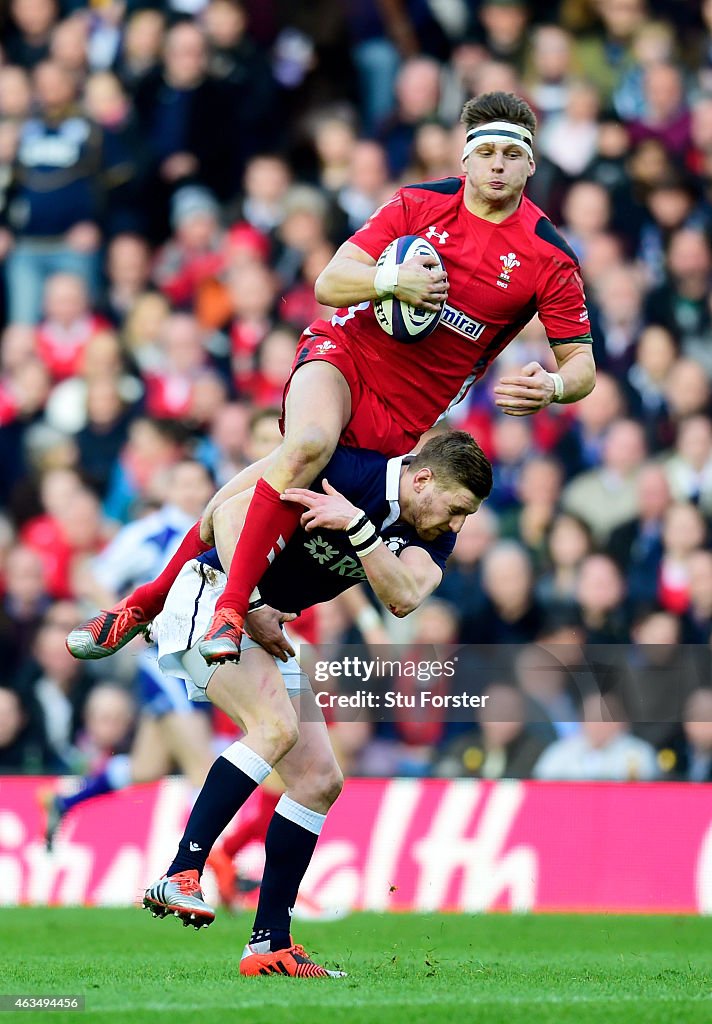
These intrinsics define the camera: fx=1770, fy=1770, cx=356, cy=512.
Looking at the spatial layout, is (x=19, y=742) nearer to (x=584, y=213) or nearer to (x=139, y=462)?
(x=139, y=462)

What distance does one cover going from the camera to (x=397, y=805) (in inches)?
425

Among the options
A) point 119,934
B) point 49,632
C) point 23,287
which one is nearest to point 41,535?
point 49,632

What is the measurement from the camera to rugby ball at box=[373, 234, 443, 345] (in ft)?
23.5

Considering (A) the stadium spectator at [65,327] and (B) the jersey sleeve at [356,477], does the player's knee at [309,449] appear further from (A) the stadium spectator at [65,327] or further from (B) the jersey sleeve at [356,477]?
(A) the stadium spectator at [65,327]

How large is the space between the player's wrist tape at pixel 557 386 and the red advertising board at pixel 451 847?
4.02 m

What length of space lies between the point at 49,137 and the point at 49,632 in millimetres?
4402

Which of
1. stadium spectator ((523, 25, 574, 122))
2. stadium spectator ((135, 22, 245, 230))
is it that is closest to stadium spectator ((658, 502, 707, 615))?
stadium spectator ((523, 25, 574, 122))

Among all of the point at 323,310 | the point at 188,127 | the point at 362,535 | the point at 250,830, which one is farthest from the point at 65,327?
the point at 362,535

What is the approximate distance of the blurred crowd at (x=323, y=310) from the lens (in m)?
11.4

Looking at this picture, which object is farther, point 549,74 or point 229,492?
point 549,74

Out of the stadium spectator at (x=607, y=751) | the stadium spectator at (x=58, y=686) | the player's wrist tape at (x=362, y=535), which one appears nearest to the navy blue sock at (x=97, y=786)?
the stadium spectator at (x=58, y=686)

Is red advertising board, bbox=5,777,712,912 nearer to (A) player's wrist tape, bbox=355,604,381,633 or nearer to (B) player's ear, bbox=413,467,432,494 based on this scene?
(A) player's wrist tape, bbox=355,604,381,633

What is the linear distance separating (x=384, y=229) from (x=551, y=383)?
39.6 inches

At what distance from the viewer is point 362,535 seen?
262 inches
